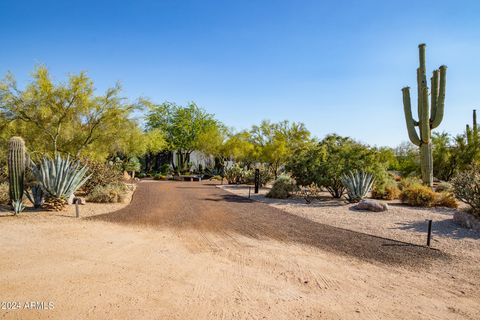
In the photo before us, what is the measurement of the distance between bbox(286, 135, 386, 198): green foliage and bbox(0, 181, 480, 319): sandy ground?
21.9 ft

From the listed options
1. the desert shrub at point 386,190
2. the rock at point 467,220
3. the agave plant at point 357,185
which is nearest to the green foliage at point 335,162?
the desert shrub at point 386,190

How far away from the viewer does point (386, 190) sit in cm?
1535

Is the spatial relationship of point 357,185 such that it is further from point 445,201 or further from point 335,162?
point 445,201

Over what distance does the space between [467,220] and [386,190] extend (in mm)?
6902

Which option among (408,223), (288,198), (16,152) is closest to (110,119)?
(16,152)

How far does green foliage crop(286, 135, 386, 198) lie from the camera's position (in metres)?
14.6

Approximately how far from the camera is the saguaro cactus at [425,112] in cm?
1734

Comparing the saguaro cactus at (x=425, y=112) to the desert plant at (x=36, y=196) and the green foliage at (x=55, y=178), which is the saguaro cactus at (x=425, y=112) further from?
the desert plant at (x=36, y=196)

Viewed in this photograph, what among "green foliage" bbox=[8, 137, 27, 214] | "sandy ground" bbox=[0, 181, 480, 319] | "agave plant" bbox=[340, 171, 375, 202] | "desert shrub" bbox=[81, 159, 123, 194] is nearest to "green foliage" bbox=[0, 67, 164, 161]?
"desert shrub" bbox=[81, 159, 123, 194]

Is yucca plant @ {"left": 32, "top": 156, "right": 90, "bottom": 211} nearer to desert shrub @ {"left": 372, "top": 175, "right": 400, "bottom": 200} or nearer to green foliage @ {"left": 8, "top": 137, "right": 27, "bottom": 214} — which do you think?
green foliage @ {"left": 8, "top": 137, "right": 27, "bottom": 214}

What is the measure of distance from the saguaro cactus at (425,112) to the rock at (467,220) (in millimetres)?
9261

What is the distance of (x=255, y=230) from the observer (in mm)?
8242

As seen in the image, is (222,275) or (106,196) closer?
(222,275)

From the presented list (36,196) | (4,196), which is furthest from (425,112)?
(4,196)
